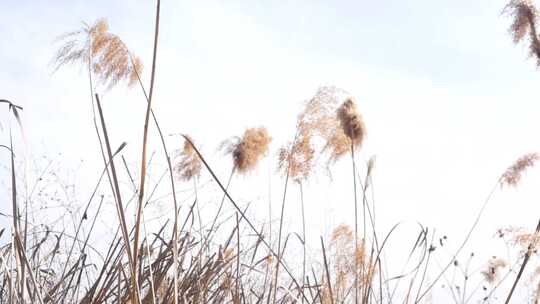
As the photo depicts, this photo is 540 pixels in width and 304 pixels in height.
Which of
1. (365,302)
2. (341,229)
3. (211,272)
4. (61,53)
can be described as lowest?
(365,302)

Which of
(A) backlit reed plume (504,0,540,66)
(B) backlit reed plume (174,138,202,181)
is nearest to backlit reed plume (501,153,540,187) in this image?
(A) backlit reed plume (504,0,540,66)

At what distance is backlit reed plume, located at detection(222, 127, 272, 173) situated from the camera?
3.15 meters

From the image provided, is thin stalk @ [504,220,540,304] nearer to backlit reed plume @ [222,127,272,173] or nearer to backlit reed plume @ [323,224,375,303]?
backlit reed plume @ [323,224,375,303]

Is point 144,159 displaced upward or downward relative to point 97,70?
downward

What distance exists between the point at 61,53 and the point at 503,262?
377 cm

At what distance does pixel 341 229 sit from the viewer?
120 inches

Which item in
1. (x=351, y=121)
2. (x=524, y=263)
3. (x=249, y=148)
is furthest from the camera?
(x=249, y=148)

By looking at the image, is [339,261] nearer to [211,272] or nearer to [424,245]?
[424,245]

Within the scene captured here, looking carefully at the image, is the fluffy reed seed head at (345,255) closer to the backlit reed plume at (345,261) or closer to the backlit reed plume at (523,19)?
the backlit reed plume at (345,261)

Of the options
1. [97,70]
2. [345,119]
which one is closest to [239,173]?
[345,119]

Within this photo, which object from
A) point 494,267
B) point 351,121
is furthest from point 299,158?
point 494,267

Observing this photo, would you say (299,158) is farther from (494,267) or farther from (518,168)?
(494,267)

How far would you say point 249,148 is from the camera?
3.15 m

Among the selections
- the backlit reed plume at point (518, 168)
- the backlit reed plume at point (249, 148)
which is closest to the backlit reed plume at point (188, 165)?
the backlit reed plume at point (249, 148)
